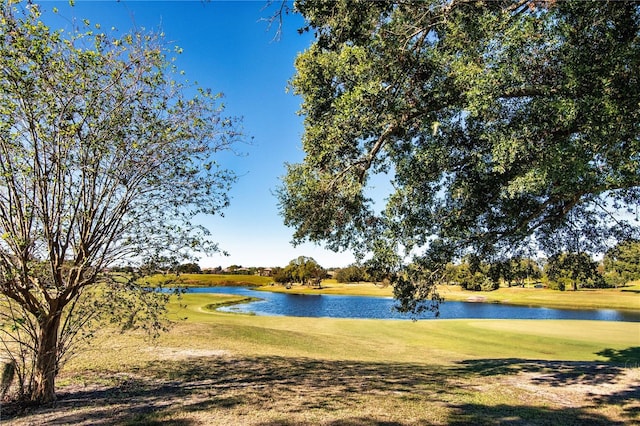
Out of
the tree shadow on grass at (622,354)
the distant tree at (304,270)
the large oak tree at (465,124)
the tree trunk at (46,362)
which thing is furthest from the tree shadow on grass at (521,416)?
the distant tree at (304,270)

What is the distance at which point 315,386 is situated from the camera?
28.5 feet

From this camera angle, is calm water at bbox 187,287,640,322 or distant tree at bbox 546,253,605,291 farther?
calm water at bbox 187,287,640,322

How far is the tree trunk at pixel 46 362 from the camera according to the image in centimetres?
711

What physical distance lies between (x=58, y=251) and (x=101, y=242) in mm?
766

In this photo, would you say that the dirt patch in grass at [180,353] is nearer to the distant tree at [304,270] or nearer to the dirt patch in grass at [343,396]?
the dirt patch in grass at [343,396]

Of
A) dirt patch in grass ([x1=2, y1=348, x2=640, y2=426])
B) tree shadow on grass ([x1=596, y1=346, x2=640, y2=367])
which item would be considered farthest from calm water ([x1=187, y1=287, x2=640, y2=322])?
dirt patch in grass ([x1=2, y1=348, x2=640, y2=426])

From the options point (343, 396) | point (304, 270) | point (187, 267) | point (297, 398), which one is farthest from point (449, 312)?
point (304, 270)

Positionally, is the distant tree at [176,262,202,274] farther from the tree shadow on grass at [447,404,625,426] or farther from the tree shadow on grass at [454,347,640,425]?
the tree shadow on grass at [454,347,640,425]

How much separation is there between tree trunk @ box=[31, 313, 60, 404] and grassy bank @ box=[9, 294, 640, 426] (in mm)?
358

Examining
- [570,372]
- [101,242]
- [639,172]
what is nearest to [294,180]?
[101,242]

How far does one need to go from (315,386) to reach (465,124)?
7.80 m

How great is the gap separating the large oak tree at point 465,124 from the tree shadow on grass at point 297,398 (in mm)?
3228

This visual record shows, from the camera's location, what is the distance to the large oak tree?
604cm

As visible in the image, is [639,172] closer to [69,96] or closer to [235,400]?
[235,400]
